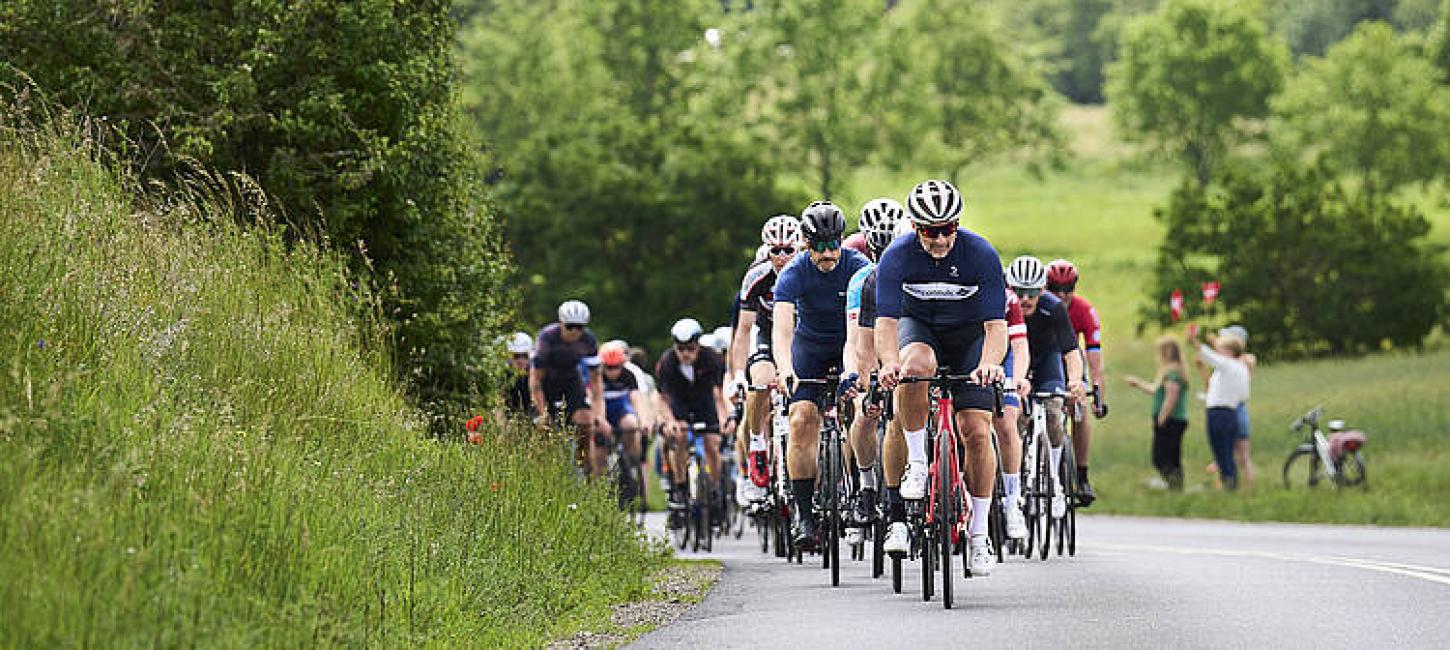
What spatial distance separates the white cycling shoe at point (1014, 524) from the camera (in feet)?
46.3

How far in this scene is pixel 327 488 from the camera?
34.7 feet

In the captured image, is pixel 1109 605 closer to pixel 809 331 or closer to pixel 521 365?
pixel 809 331

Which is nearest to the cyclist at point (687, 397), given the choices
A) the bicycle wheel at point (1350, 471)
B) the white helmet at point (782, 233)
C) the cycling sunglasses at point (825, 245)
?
the white helmet at point (782, 233)

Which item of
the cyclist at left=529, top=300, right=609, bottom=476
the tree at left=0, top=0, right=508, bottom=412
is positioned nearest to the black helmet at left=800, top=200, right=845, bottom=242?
the tree at left=0, top=0, right=508, bottom=412

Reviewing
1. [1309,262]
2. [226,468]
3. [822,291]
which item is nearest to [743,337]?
[822,291]

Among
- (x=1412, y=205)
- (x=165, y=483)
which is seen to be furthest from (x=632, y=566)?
(x=1412, y=205)

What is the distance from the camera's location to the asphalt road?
1065 cm

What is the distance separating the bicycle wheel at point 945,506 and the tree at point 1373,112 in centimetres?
8497

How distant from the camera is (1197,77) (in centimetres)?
10831

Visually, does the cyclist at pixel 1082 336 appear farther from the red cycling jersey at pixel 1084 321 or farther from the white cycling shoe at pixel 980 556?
the white cycling shoe at pixel 980 556

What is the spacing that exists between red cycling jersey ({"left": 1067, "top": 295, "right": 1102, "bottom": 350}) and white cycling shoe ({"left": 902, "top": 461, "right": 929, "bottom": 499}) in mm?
6249

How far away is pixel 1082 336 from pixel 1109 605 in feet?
21.8

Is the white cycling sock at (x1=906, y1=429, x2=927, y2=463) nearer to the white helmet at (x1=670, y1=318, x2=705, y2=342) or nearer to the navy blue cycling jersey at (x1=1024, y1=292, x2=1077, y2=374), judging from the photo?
the navy blue cycling jersey at (x1=1024, y1=292, x2=1077, y2=374)

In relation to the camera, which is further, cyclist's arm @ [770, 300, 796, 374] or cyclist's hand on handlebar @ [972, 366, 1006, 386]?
cyclist's arm @ [770, 300, 796, 374]
